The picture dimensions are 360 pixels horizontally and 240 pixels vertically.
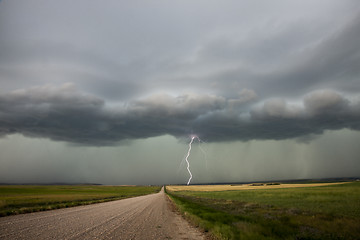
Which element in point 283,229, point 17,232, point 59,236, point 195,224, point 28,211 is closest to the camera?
point 59,236

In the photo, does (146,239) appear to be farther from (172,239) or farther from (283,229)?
(283,229)

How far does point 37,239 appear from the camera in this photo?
1063cm

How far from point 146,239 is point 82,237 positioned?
11.5 ft

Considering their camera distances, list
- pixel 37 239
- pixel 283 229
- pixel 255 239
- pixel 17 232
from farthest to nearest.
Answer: pixel 283 229 → pixel 17 232 → pixel 37 239 → pixel 255 239

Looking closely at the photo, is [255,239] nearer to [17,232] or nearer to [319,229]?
[319,229]

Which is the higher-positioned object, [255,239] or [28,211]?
[255,239]

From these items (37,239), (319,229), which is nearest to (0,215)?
(37,239)

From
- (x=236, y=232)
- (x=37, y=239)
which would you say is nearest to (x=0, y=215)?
(x=37, y=239)

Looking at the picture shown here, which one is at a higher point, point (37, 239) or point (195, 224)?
point (37, 239)

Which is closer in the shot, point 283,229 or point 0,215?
point 283,229

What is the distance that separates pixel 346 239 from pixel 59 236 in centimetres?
1571

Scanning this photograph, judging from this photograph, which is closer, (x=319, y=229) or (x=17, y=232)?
(x=17, y=232)

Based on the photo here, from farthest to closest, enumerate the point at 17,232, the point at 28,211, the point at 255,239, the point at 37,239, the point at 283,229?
1. the point at 28,211
2. the point at 283,229
3. the point at 17,232
4. the point at 37,239
5. the point at 255,239

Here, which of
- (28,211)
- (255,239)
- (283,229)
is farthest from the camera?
(28,211)
